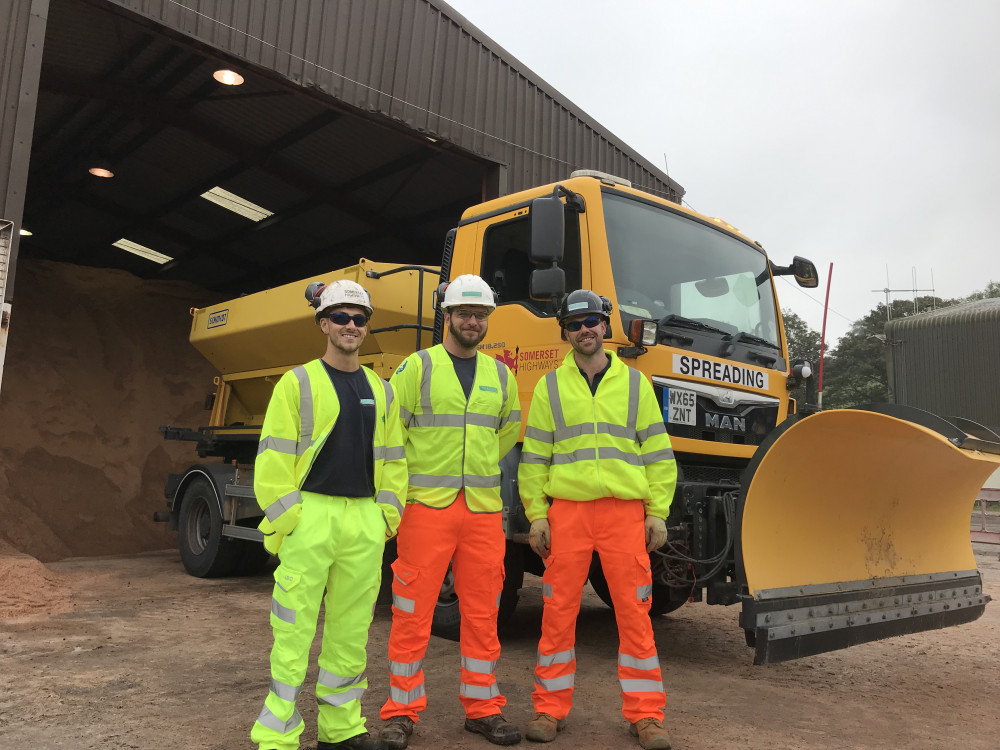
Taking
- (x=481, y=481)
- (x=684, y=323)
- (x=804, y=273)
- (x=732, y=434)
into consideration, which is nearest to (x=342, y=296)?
(x=481, y=481)

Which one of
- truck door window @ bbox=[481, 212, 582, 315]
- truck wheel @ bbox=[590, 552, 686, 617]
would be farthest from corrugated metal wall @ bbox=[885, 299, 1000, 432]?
truck door window @ bbox=[481, 212, 582, 315]

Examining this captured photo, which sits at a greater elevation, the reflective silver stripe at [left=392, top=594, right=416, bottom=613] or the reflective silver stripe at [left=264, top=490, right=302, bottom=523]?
the reflective silver stripe at [left=264, top=490, right=302, bottom=523]

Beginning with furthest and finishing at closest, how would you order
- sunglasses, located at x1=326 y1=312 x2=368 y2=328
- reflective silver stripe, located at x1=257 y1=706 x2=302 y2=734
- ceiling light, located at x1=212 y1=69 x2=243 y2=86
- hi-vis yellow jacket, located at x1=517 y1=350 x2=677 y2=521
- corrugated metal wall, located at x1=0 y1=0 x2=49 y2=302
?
ceiling light, located at x1=212 y1=69 x2=243 y2=86
corrugated metal wall, located at x1=0 y1=0 x2=49 y2=302
hi-vis yellow jacket, located at x1=517 y1=350 x2=677 y2=521
sunglasses, located at x1=326 y1=312 x2=368 y2=328
reflective silver stripe, located at x1=257 y1=706 x2=302 y2=734

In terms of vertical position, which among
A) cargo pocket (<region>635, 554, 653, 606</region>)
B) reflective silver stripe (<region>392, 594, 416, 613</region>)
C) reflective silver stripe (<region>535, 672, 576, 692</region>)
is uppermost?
cargo pocket (<region>635, 554, 653, 606</region>)

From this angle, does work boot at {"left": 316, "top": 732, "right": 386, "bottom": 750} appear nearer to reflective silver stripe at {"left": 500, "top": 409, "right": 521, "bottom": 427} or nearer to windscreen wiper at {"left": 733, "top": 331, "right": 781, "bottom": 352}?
reflective silver stripe at {"left": 500, "top": 409, "right": 521, "bottom": 427}

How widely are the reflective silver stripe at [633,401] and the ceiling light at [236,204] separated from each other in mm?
11361

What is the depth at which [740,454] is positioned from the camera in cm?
473

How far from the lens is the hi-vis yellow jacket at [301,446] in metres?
3.06

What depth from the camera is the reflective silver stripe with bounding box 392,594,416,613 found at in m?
3.43

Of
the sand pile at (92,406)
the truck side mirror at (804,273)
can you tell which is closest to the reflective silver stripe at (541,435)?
the truck side mirror at (804,273)

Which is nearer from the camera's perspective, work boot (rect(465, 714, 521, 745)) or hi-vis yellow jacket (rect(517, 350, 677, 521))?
work boot (rect(465, 714, 521, 745))

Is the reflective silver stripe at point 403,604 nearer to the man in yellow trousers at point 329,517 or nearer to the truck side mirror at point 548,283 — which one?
the man in yellow trousers at point 329,517

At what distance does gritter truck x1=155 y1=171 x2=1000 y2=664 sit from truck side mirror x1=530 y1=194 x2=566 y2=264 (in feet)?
0.03

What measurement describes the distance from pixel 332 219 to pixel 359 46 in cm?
540
